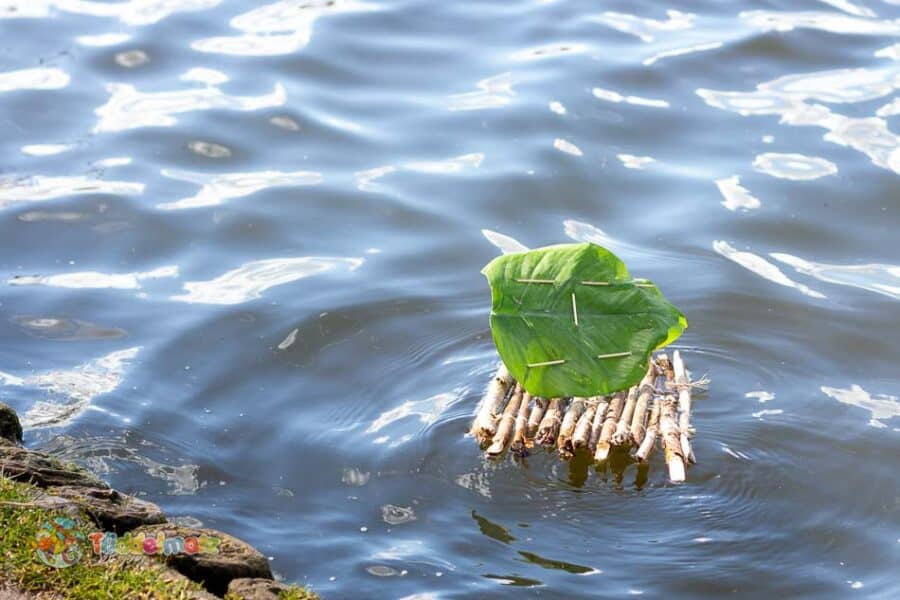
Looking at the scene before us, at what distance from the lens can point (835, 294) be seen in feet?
22.6

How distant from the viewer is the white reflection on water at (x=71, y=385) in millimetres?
5871

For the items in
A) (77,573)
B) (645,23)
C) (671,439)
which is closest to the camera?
(77,573)

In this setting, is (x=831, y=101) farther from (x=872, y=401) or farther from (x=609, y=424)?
(x=609, y=424)

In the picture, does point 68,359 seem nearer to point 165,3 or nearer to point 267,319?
point 267,319

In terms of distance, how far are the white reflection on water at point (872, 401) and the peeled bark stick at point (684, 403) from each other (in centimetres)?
77

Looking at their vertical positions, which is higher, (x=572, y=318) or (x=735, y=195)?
(x=572, y=318)

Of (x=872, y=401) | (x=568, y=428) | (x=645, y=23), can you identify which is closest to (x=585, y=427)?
(x=568, y=428)

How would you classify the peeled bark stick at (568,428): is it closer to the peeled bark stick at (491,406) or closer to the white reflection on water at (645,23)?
the peeled bark stick at (491,406)

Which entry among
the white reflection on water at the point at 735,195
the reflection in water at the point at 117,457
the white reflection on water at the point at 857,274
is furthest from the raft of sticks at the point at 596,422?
the white reflection on water at the point at 735,195

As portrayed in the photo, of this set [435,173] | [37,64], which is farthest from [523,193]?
Answer: [37,64]

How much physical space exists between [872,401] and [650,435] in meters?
1.36

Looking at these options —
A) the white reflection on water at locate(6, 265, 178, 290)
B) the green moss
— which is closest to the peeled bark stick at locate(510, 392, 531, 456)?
the green moss

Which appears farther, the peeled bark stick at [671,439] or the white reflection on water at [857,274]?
the white reflection on water at [857,274]

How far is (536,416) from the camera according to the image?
5.49m
